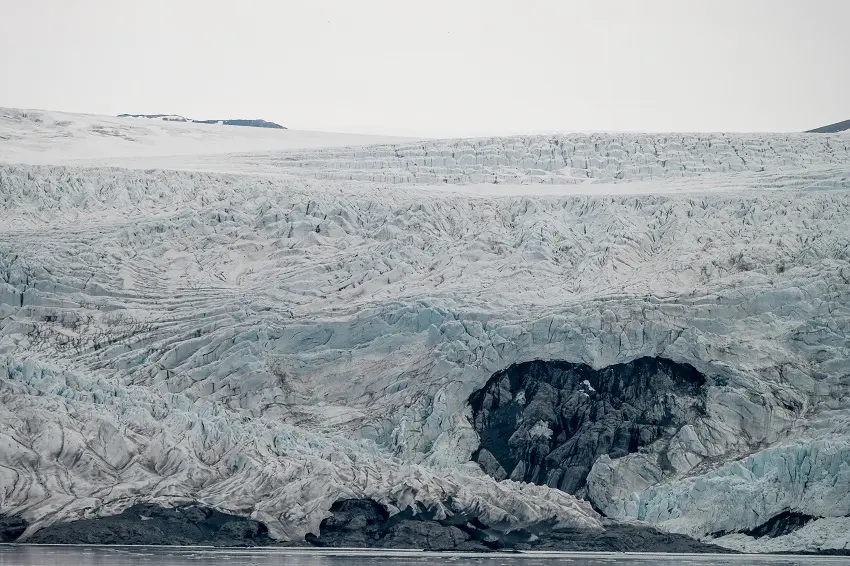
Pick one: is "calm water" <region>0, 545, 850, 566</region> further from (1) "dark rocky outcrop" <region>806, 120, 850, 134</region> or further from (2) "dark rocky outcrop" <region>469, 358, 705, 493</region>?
(1) "dark rocky outcrop" <region>806, 120, 850, 134</region>

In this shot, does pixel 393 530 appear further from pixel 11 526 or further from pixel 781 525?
pixel 781 525

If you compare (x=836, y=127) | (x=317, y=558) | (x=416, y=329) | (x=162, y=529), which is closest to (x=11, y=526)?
(x=162, y=529)

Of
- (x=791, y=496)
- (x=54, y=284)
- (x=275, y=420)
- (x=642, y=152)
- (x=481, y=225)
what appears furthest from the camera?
(x=642, y=152)

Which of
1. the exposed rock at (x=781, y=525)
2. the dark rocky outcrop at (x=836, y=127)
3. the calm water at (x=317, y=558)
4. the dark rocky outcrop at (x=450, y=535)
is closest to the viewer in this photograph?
the calm water at (x=317, y=558)

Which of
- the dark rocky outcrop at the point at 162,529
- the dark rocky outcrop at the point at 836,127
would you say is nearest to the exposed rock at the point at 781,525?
the dark rocky outcrop at the point at 162,529

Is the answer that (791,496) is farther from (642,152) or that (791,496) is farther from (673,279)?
(642,152)

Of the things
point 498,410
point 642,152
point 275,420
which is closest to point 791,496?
point 498,410

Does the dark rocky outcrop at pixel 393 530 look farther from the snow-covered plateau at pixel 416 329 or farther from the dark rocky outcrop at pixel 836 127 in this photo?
the dark rocky outcrop at pixel 836 127
